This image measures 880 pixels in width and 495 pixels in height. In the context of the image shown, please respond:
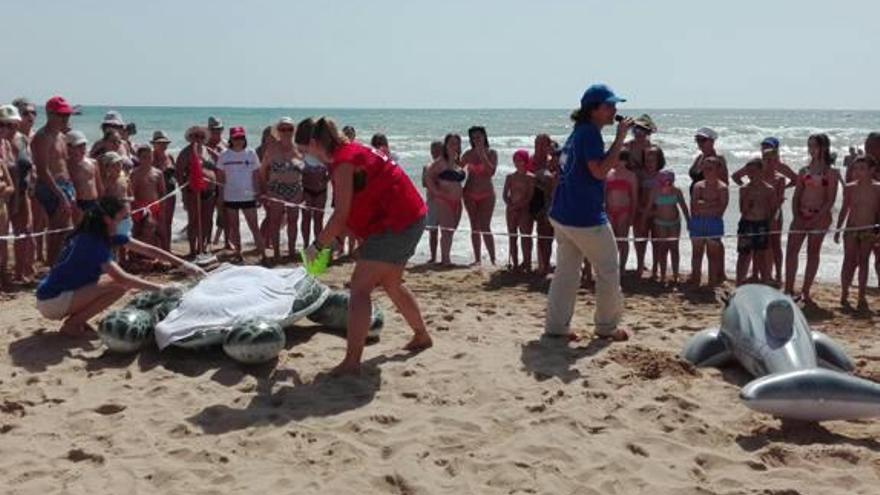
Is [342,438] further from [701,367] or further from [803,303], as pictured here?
[803,303]

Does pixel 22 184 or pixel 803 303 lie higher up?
pixel 22 184

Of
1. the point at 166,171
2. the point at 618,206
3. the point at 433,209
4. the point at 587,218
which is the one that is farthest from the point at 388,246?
the point at 166,171

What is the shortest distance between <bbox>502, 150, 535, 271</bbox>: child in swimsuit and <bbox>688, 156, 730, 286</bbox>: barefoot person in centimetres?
168

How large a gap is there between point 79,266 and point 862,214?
6380mm

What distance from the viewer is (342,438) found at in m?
4.55

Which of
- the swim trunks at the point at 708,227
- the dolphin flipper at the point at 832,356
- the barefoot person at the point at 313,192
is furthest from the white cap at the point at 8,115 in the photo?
the dolphin flipper at the point at 832,356

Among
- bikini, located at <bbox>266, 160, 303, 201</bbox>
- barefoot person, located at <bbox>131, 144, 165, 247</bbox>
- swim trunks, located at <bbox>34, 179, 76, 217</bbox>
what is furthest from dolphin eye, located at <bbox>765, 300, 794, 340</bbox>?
barefoot person, located at <bbox>131, 144, 165, 247</bbox>

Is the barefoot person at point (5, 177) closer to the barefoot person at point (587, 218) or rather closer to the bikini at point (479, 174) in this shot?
the bikini at point (479, 174)

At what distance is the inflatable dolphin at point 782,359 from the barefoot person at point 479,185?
3.98 metres

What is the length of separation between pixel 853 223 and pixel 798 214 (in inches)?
18.5

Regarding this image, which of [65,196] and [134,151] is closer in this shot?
[65,196]

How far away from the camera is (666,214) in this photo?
869cm

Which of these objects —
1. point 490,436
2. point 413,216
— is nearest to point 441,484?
point 490,436

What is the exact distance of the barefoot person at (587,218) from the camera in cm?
580
